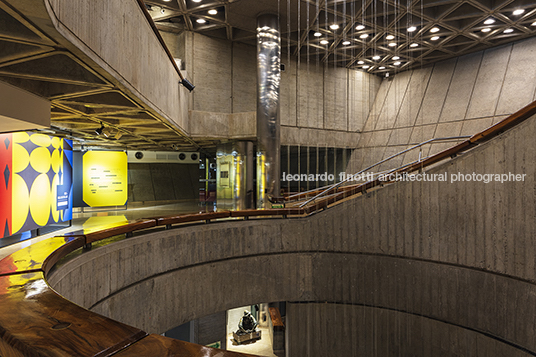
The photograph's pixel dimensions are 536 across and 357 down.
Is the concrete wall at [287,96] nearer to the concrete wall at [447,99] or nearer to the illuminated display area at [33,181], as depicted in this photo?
the concrete wall at [447,99]

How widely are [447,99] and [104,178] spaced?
50.9 ft

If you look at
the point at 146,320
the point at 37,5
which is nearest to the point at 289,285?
the point at 146,320

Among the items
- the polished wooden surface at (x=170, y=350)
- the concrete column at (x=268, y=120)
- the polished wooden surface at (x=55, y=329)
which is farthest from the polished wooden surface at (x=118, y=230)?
the concrete column at (x=268, y=120)

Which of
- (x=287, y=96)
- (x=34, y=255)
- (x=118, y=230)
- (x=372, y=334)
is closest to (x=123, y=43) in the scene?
(x=118, y=230)

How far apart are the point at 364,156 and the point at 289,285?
10458 mm

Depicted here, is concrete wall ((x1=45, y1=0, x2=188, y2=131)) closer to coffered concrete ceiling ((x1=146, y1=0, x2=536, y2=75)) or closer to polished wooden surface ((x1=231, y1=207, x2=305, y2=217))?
polished wooden surface ((x1=231, y1=207, x2=305, y2=217))

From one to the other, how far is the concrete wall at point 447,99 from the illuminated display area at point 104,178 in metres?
11.4

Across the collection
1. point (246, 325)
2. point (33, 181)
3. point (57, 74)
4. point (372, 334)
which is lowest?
point (246, 325)

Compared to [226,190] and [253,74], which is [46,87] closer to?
[226,190]

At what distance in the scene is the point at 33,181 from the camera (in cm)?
629

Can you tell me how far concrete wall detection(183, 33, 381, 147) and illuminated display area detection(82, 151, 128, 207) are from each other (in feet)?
9.54

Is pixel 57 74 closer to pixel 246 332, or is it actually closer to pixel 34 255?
pixel 34 255

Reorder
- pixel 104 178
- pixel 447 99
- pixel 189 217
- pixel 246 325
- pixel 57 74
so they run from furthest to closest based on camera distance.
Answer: pixel 447 99
pixel 246 325
pixel 104 178
pixel 189 217
pixel 57 74

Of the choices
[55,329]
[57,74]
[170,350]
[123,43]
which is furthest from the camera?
[123,43]
